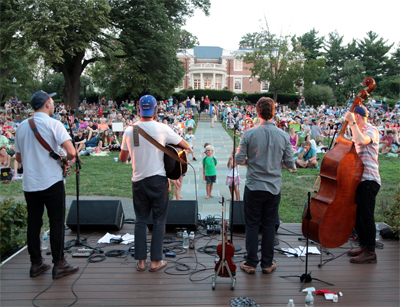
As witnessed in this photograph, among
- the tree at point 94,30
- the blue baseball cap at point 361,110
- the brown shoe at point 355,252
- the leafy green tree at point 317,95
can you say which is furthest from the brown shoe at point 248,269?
the leafy green tree at point 317,95

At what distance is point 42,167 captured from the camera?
342cm

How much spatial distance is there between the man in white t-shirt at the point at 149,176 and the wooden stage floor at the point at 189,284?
12.8 inches

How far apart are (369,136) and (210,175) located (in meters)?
4.54

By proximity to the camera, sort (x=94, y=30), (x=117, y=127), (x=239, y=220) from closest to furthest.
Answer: (x=239, y=220), (x=117, y=127), (x=94, y=30)

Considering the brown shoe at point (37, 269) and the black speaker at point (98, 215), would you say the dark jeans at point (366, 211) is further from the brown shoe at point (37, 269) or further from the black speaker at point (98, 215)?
the brown shoe at point (37, 269)

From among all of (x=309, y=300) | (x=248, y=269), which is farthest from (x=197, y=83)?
(x=309, y=300)

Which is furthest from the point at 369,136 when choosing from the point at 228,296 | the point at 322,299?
the point at 228,296

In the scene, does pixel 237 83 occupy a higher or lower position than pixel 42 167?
higher

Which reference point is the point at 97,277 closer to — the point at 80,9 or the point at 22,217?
the point at 22,217

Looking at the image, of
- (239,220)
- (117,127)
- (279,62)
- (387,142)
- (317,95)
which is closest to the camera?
(239,220)

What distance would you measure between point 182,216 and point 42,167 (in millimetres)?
2316

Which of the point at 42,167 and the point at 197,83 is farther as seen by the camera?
the point at 197,83

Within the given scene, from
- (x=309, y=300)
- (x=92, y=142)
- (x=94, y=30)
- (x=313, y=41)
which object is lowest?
(x=309, y=300)

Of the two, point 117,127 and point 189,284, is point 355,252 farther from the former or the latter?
point 117,127
